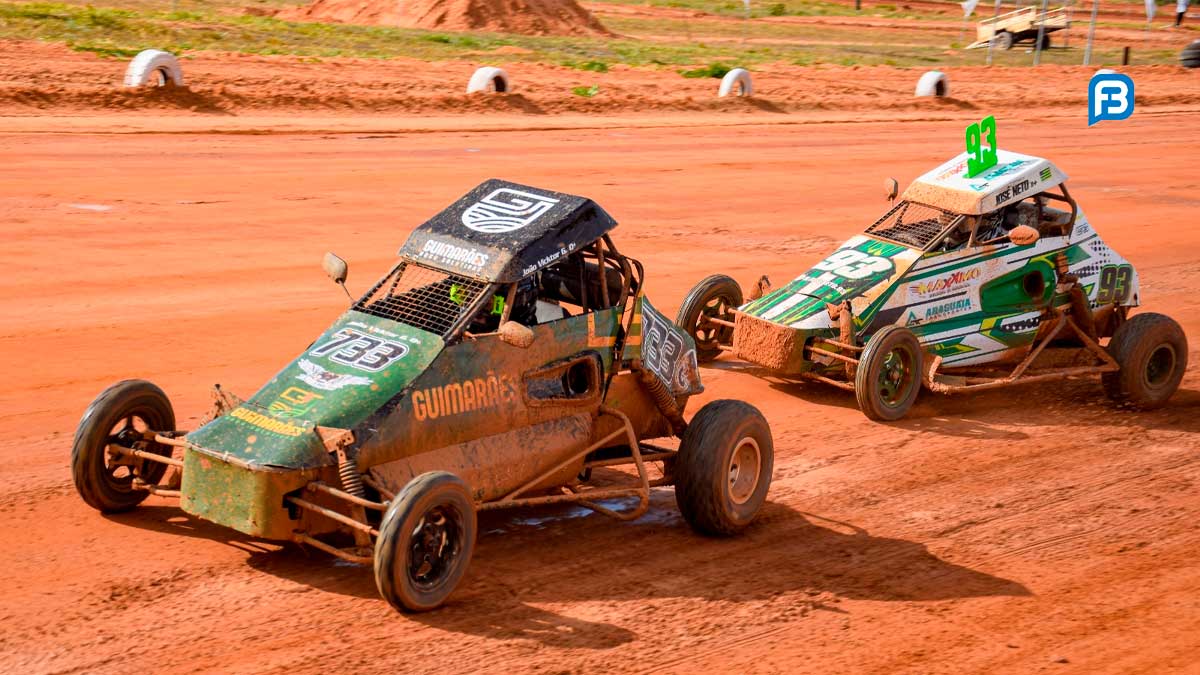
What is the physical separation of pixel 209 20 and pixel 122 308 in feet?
92.6

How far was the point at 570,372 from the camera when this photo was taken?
28.7 ft

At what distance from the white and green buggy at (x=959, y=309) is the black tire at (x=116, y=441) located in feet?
17.9

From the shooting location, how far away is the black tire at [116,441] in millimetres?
8000

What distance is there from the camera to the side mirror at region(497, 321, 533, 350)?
305 inches

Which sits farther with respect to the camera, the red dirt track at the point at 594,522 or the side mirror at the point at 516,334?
the side mirror at the point at 516,334

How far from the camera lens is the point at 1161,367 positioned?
504 inches

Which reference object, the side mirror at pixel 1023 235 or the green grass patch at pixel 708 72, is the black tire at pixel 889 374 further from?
the green grass patch at pixel 708 72

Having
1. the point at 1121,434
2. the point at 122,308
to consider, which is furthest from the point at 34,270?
the point at 1121,434

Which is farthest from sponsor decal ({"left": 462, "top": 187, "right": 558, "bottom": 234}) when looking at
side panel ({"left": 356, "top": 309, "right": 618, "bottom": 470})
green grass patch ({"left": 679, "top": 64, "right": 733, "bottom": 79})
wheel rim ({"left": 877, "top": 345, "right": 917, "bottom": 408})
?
green grass patch ({"left": 679, "top": 64, "right": 733, "bottom": 79})

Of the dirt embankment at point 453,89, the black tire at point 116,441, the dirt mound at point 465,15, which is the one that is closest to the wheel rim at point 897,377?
the black tire at point 116,441

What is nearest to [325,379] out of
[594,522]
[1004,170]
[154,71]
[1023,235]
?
[594,522]

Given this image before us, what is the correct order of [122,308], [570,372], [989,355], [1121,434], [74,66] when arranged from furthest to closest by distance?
[74,66]
[122,308]
[989,355]
[1121,434]
[570,372]

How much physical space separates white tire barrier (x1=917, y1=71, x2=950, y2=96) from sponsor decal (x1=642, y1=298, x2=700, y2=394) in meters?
29.5

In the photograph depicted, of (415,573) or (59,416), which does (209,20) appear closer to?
(59,416)
